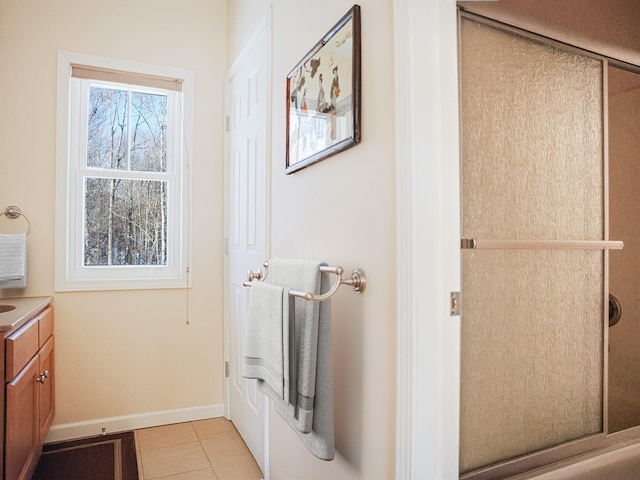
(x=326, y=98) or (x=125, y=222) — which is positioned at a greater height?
(x=326, y=98)

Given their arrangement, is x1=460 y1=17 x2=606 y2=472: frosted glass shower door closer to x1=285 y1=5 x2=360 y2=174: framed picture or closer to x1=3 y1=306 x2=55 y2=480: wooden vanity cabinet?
x1=285 y1=5 x2=360 y2=174: framed picture

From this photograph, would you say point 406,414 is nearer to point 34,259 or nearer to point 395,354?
point 395,354

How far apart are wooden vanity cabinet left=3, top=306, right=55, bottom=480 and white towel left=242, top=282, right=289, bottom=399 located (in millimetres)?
867

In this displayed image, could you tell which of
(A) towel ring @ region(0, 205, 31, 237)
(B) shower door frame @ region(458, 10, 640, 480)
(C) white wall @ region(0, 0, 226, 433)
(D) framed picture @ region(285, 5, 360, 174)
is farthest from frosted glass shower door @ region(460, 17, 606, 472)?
(A) towel ring @ region(0, 205, 31, 237)

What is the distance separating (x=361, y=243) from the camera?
123 cm

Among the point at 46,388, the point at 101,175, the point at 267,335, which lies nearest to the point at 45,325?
the point at 46,388

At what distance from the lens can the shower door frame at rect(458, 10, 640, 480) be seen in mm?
1209

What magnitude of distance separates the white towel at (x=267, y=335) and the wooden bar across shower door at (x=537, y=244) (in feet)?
1.77

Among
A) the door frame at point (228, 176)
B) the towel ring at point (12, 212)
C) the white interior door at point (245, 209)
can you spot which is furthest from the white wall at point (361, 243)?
the towel ring at point (12, 212)

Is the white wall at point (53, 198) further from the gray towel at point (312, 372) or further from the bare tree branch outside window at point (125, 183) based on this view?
the gray towel at point (312, 372)

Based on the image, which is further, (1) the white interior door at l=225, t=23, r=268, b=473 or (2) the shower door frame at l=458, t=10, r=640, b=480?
(1) the white interior door at l=225, t=23, r=268, b=473

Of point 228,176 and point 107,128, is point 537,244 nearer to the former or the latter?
point 228,176

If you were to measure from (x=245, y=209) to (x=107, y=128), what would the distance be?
1038 millimetres

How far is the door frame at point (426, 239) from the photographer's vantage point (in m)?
1.03
